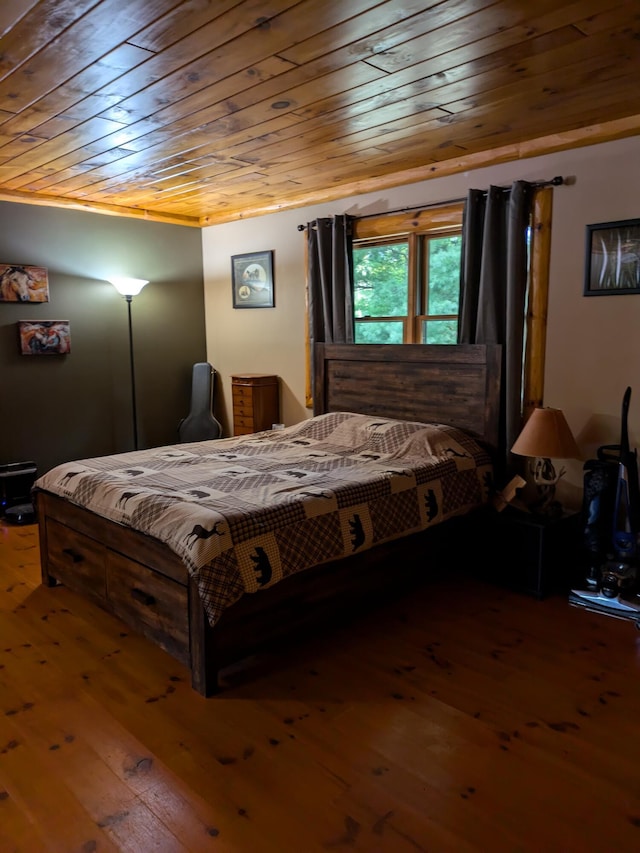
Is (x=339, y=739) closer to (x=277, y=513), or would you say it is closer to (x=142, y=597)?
(x=277, y=513)

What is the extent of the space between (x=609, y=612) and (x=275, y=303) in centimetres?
335

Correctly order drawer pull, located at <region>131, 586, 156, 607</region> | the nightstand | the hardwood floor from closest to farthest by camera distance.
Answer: the hardwood floor → drawer pull, located at <region>131, 586, 156, 607</region> → the nightstand

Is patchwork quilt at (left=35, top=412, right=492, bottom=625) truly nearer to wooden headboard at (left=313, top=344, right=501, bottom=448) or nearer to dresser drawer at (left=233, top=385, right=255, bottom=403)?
wooden headboard at (left=313, top=344, right=501, bottom=448)

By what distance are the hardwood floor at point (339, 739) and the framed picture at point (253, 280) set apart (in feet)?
9.89

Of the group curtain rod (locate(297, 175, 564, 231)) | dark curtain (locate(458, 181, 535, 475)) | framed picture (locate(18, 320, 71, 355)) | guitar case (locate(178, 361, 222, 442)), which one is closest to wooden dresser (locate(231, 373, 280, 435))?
guitar case (locate(178, 361, 222, 442))

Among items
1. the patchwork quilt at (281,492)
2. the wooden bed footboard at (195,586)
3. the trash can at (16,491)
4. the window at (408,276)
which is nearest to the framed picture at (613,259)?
the window at (408,276)

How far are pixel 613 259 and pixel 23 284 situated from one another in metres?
3.91

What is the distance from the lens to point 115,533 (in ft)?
9.07

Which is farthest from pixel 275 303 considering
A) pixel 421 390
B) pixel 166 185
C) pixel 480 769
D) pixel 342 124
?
pixel 480 769

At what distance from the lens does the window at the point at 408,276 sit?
3996mm

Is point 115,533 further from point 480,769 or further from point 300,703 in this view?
point 480,769

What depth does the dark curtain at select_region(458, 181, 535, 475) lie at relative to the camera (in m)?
3.47

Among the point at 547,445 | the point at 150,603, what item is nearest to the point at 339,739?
the point at 150,603

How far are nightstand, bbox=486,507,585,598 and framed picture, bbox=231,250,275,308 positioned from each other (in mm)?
2762
